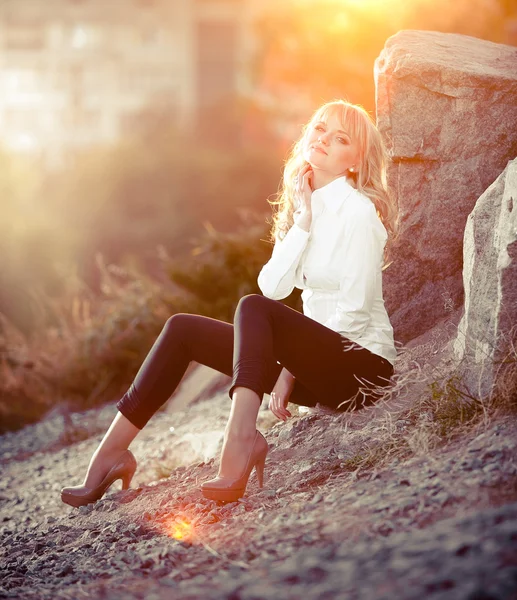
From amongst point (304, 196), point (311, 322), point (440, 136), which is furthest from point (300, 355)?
point (440, 136)

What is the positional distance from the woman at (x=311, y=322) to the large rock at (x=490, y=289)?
1.15 ft

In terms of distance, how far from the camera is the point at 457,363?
3.12m

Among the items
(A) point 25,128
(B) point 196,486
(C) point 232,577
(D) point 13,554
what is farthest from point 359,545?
(A) point 25,128

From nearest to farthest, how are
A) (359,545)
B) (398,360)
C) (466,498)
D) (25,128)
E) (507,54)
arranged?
1. (359,545)
2. (466,498)
3. (398,360)
4. (507,54)
5. (25,128)

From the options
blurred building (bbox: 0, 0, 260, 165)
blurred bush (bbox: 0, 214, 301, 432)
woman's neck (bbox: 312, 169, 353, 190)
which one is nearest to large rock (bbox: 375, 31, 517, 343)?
woman's neck (bbox: 312, 169, 353, 190)

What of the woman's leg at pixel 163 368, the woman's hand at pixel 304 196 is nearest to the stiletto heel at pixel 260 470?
the woman's leg at pixel 163 368

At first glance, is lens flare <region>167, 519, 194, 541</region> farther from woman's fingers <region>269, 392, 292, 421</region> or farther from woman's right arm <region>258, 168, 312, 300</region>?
woman's right arm <region>258, 168, 312, 300</region>

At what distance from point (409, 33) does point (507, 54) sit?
47 centimetres

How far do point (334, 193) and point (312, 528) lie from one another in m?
1.49

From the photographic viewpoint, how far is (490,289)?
9.60 feet

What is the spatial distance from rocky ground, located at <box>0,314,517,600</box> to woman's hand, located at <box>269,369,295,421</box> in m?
0.21

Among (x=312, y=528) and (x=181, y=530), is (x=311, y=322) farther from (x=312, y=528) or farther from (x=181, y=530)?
(x=312, y=528)

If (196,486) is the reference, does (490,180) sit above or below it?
above

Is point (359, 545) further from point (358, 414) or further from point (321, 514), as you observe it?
point (358, 414)
